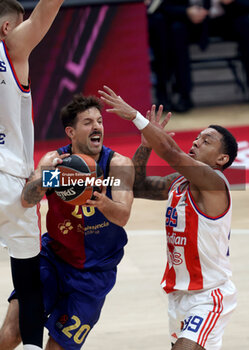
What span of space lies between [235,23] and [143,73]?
206 centimetres

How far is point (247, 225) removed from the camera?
24.4 ft

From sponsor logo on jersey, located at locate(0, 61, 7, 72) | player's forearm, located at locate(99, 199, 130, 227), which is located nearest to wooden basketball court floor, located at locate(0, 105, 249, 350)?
player's forearm, located at locate(99, 199, 130, 227)

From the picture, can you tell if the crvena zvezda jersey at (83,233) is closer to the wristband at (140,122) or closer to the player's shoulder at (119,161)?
the player's shoulder at (119,161)

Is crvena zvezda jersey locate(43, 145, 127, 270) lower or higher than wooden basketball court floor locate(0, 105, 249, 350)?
higher

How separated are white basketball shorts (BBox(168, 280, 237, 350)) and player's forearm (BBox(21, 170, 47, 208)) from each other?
105 centimetres

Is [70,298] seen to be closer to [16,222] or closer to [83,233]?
[83,233]

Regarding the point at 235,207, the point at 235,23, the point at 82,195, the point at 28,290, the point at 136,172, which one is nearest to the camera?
the point at 82,195

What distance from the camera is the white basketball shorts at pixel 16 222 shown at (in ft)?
13.5

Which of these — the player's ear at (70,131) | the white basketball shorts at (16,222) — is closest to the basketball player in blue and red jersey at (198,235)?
the player's ear at (70,131)

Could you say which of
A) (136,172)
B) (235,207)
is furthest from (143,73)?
(136,172)

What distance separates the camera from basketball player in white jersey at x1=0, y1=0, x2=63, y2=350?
13.1 ft

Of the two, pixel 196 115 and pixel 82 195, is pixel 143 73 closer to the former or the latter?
pixel 196 115

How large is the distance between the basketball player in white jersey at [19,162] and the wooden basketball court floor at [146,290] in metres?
0.96

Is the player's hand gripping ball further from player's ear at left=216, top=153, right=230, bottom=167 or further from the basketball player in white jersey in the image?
player's ear at left=216, top=153, right=230, bottom=167
